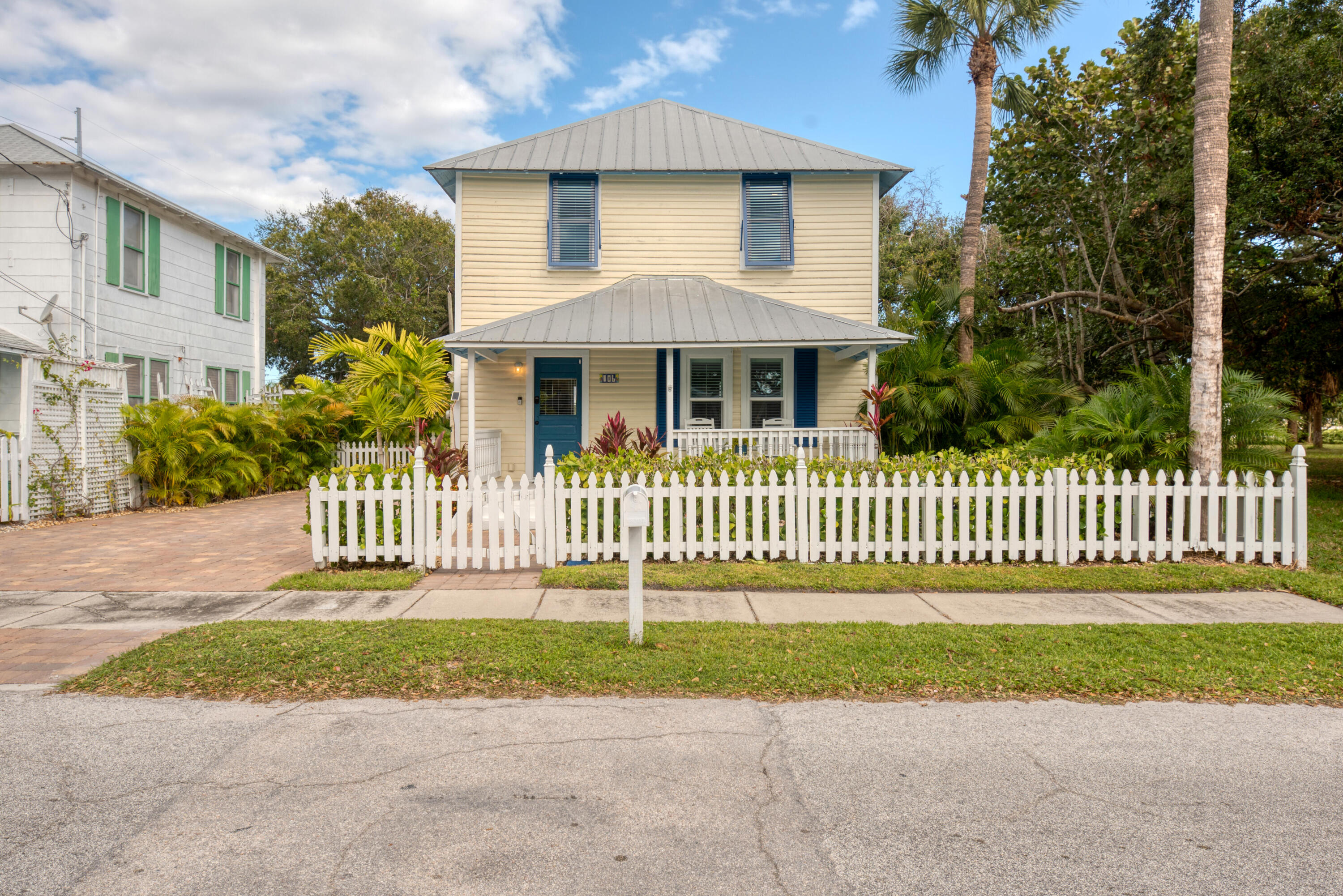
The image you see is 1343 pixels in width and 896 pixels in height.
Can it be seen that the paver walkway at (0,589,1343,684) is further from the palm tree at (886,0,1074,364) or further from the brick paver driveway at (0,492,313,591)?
the palm tree at (886,0,1074,364)

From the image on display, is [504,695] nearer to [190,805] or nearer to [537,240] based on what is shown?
[190,805]

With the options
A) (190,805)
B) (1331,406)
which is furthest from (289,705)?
(1331,406)

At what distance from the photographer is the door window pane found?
14570 mm

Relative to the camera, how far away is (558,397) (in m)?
14.6

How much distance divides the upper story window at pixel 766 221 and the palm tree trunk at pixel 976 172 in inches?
144

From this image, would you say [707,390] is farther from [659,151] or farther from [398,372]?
[398,372]

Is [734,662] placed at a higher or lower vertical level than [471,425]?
lower

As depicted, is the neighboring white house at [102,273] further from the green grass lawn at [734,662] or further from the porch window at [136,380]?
the green grass lawn at [734,662]

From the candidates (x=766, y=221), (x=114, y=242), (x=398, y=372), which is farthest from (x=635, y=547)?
(x=114, y=242)

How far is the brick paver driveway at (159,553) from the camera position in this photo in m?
7.43

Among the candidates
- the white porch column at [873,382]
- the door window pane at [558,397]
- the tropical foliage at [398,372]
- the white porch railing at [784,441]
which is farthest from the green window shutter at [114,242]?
the white porch column at [873,382]

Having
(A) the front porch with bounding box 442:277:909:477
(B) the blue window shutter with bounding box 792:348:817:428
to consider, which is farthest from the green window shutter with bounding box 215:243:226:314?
(B) the blue window shutter with bounding box 792:348:817:428

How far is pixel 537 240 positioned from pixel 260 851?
42.6ft

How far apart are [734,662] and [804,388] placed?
1004 cm
